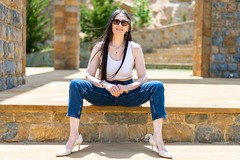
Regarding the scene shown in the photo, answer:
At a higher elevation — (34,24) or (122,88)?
(34,24)

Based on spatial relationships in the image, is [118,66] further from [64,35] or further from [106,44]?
[64,35]

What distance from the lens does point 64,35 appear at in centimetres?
1270

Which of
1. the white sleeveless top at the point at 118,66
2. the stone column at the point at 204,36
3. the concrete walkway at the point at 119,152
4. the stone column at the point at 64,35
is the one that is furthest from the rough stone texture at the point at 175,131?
the stone column at the point at 64,35

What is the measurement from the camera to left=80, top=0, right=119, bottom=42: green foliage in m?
19.4

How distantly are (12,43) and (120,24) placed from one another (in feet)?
7.26

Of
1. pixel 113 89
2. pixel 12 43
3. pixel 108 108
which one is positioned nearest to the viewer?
pixel 113 89

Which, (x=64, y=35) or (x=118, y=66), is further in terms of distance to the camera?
(x=64, y=35)

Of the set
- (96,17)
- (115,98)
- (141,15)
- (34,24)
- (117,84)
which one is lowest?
(115,98)

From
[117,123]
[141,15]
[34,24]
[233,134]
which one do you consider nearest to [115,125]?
[117,123]

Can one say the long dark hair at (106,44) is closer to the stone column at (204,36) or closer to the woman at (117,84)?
the woman at (117,84)

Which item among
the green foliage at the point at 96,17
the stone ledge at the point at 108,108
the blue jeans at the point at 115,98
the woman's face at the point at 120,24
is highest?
the green foliage at the point at 96,17

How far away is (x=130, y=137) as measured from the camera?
3.50 m

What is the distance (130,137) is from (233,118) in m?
1.01

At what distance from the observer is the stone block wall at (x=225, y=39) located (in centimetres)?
908
